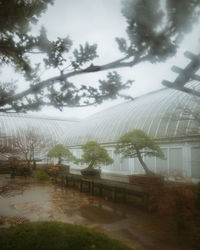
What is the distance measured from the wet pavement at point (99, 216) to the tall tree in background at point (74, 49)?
123 inches

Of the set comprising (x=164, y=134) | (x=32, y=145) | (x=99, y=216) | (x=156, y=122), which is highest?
(x=156, y=122)

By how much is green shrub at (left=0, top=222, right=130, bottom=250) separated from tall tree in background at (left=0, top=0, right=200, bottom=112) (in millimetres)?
2403

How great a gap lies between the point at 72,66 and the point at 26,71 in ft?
4.42

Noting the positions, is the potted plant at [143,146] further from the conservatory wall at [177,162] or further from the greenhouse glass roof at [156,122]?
the greenhouse glass roof at [156,122]

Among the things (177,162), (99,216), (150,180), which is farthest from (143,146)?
(99,216)

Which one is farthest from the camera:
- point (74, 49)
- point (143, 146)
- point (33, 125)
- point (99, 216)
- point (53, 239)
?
point (33, 125)

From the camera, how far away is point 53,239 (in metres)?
2.76

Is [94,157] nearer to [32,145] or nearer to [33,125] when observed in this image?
[32,145]

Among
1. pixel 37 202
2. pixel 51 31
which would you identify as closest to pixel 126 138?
pixel 37 202

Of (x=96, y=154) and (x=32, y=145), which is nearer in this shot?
(x=96, y=154)

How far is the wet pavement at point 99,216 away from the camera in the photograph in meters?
4.48

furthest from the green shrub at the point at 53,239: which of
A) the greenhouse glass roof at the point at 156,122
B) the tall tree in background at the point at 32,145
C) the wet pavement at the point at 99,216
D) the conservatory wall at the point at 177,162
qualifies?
the tall tree in background at the point at 32,145

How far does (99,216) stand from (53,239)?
3716mm

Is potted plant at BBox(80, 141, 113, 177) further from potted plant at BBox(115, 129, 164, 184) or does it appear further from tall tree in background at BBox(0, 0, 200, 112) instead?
tall tree in background at BBox(0, 0, 200, 112)
